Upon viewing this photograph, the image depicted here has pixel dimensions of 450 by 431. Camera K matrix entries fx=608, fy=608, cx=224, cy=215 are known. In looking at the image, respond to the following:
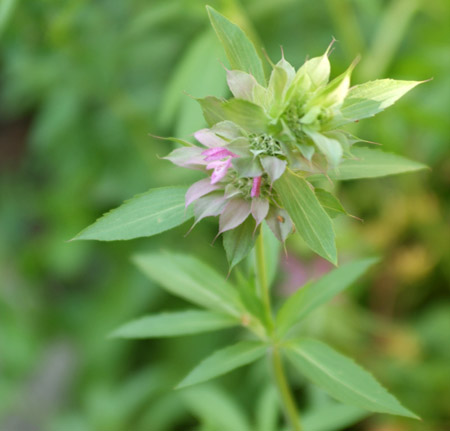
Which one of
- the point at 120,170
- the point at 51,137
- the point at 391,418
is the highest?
the point at 51,137

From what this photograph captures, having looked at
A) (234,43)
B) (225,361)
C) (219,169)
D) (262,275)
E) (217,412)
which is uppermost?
(234,43)

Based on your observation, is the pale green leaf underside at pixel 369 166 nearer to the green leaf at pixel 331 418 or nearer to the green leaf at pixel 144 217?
the green leaf at pixel 144 217

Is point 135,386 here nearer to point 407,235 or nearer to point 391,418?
point 391,418

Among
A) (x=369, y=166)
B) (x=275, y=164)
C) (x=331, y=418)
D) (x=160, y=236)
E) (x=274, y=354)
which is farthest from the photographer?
(x=160, y=236)

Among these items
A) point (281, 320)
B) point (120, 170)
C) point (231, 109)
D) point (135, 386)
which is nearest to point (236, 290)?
point (281, 320)

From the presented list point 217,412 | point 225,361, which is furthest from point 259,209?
point 217,412

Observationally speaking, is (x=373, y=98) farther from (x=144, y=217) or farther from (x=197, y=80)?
(x=197, y=80)
